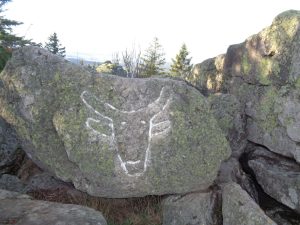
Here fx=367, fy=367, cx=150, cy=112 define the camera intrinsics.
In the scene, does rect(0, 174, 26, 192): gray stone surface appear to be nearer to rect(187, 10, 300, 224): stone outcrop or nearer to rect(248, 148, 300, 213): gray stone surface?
rect(187, 10, 300, 224): stone outcrop

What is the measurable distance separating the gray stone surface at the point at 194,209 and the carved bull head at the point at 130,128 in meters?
0.79

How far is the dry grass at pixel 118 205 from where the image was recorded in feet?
18.4

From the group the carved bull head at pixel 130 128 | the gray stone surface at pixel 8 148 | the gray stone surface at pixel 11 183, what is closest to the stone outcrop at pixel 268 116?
the carved bull head at pixel 130 128

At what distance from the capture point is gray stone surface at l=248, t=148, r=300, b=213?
568 centimetres

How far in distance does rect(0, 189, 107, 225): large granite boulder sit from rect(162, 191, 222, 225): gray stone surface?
1360 millimetres

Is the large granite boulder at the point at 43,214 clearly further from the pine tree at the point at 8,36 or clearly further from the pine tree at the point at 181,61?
the pine tree at the point at 181,61

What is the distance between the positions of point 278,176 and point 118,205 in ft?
8.50

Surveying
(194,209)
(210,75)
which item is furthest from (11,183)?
(210,75)

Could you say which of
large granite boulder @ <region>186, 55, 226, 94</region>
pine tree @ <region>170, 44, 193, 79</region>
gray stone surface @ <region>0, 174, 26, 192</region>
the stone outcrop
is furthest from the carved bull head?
pine tree @ <region>170, 44, 193, 79</region>

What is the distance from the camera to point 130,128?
5.26 metres

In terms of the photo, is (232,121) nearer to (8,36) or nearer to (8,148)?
(8,148)

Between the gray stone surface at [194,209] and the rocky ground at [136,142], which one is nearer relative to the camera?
the rocky ground at [136,142]

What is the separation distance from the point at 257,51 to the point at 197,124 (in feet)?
6.93

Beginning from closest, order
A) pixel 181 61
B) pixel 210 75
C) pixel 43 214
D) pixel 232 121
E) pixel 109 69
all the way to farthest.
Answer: pixel 43 214, pixel 232 121, pixel 210 75, pixel 109 69, pixel 181 61
